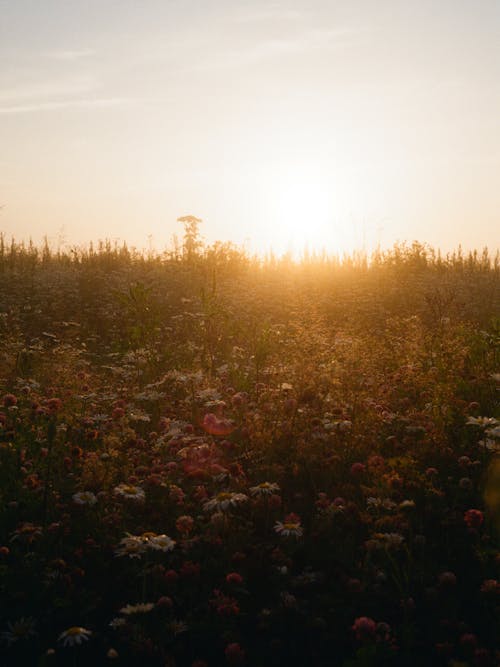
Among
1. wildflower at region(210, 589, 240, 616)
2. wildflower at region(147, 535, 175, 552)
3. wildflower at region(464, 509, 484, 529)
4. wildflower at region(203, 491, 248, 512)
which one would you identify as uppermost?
wildflower at region(203, 491, 248, 512)

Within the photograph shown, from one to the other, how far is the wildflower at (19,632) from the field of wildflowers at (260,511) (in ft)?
0.04

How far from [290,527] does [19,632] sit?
1.65 meters

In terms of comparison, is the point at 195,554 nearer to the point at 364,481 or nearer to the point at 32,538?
the point at 32,538

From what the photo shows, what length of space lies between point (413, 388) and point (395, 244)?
10208 millimetres

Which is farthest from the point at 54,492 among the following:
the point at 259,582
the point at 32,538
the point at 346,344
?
the point at 346,344

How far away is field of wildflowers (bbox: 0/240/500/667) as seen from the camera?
3324 mm

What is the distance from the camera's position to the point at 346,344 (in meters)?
7.82

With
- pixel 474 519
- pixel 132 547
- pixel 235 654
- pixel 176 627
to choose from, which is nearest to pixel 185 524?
pixel 132 547

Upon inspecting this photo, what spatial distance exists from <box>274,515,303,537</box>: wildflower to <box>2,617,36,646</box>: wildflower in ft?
4.99

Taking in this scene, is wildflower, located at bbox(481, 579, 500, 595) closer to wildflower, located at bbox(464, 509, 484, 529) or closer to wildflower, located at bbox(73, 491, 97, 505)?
wildflower, located at bbox(464, 509, 484, 529)

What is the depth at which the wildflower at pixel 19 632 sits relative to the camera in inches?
127

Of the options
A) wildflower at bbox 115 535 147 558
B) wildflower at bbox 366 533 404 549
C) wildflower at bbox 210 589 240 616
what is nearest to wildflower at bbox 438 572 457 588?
wildflower at bbox 366 533 404 549

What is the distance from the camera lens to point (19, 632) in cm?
326

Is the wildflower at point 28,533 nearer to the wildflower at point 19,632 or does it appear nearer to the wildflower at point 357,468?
the wildflower at point 19,632
